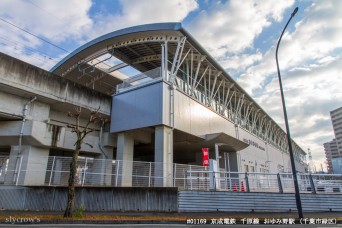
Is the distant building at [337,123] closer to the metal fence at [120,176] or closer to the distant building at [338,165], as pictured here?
the distant building at [338,165]

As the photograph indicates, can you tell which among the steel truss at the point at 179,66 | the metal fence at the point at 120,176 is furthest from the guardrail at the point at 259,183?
the steel truss at the point at 179,66

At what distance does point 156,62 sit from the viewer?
24281mm

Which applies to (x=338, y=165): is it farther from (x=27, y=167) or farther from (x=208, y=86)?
(x=27, y=167)

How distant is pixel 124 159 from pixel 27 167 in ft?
20.3

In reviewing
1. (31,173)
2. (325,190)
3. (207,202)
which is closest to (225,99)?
(325,190)

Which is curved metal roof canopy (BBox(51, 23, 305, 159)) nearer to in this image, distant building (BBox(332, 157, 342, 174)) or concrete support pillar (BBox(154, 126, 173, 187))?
concrete support pillar (BBox(154, 126, 173, 187))

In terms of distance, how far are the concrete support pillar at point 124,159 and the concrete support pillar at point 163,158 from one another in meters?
1.73

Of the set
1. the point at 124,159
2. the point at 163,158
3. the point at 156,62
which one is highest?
the point at 156,62

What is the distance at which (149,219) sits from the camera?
29.8ft

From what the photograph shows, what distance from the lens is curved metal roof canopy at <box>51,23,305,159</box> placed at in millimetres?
19109

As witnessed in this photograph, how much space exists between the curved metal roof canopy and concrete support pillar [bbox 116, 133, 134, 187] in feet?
15.6

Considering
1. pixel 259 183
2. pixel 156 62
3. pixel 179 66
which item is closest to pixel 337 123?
pixel 156 62

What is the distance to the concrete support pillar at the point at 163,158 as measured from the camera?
14797mm

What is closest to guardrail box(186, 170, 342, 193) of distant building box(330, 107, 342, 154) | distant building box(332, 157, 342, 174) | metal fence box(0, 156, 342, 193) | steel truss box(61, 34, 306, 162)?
metal fence box(0, 156, 342, 193)
